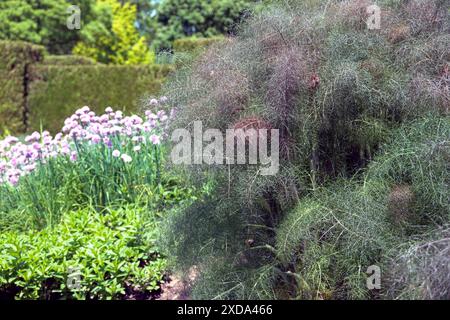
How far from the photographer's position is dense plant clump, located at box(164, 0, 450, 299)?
3219mm

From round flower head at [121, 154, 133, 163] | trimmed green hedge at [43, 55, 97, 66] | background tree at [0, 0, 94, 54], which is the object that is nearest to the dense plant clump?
round flower head at [121, 154, 133, 163]

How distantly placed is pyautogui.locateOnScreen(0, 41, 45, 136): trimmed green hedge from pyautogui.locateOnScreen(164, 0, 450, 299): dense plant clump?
8.66 meters

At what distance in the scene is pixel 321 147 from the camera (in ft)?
12.1

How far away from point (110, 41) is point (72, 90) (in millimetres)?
11247

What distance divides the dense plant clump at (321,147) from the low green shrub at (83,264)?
1.23ft

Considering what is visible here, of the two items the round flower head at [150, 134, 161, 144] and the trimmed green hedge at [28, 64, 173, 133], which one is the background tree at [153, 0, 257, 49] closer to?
the trimmed green hedge at [28, 64, 173, 133]

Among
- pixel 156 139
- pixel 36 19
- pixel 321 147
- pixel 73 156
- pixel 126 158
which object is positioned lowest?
pixel 73 156

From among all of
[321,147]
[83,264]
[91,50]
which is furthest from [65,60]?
[321,147]

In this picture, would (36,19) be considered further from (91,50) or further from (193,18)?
(193,18)

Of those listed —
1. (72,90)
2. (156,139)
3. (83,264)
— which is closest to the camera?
(83,264)

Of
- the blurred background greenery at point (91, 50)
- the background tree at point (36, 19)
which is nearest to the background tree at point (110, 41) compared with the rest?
the blurred background greenery at point (91, 50)

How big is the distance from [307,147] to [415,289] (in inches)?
43.5

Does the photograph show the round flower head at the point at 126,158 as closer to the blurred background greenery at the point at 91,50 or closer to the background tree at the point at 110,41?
the blurred background greenery at the point at 91,50

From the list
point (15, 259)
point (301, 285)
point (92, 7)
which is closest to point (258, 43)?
point (301, 285)
